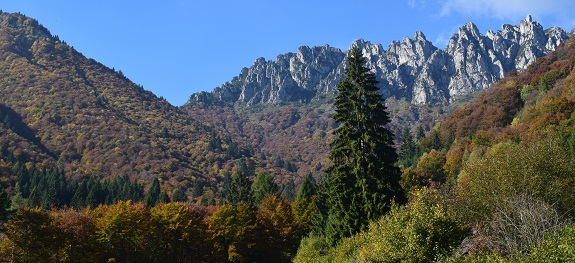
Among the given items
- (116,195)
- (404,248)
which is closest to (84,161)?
(116,195)

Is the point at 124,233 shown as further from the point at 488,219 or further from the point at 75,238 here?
the point at 488,219

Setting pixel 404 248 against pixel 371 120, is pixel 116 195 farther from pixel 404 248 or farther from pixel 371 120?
pixel 404 248

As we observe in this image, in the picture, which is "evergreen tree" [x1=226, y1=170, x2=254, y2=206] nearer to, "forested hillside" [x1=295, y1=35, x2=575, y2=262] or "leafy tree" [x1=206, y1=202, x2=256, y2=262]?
"leafy tree" [x1=206, y1=202, x2=256, y2=262]

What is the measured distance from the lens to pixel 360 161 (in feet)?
155

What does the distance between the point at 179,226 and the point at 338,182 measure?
32.2m

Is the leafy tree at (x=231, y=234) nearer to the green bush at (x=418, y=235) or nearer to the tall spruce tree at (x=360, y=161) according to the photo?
the tall spruce tree at (x=360, y=161)

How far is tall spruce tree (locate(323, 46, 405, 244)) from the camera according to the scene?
1797 inches

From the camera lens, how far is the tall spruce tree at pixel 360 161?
45.7m

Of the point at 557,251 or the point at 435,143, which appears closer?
the point at 557,251

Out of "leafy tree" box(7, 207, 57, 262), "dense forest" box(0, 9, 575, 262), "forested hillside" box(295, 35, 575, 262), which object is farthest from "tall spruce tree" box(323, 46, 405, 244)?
"leafy tree" box(7, 207, 57, 262)

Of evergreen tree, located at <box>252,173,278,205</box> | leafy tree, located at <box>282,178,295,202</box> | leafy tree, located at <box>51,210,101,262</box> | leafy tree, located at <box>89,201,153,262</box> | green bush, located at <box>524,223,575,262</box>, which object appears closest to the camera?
green bush, located at <box>524,223,575,262</box>

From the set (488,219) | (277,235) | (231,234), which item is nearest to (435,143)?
(277,235)

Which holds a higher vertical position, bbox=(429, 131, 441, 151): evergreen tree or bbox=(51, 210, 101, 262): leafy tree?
bbox=(429, 131, 441, 151): evergreen tree

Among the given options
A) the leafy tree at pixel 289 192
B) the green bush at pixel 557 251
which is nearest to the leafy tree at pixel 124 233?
the green bush at pixel 557 251
